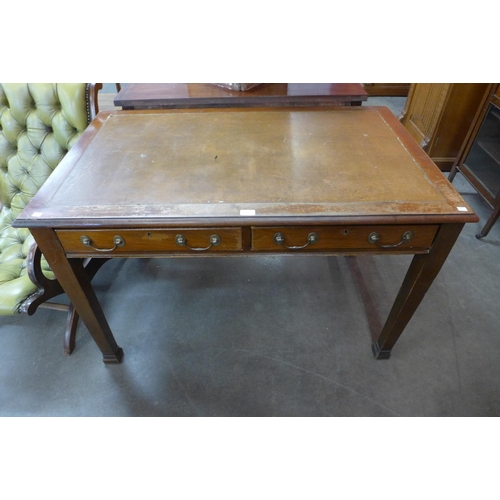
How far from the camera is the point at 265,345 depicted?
174cm

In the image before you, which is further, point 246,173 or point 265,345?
point 265,345

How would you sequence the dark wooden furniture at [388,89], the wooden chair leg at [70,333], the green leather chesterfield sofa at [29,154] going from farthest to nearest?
the dark wooden furniture at [388,89], the wooden chair leg at [70,333], the green leather chesterfield sofa at [29,154]

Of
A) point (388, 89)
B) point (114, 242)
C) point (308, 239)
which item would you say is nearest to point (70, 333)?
point (114, 242)

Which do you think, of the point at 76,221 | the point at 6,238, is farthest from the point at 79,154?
the point at 6,238

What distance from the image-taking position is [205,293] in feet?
6.56

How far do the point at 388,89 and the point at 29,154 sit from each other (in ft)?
13.4

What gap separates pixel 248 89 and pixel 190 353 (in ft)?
4.65

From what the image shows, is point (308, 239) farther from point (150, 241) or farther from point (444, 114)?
→ point (444, 114)

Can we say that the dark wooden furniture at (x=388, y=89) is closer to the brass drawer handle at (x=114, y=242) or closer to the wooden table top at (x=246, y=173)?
the wooden table top at (x=246, y=173)

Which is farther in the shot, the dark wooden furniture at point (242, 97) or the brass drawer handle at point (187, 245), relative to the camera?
the dark wooden furniture at point (242, 97)

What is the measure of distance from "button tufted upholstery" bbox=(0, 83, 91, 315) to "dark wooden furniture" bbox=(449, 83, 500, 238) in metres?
2.42

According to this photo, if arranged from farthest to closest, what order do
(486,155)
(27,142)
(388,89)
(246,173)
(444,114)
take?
(388,89), (444,114), (486,155), (27,142), (246,173)

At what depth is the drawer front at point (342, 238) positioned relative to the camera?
44.7 inches

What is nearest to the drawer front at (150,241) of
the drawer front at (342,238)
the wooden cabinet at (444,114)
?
the drawer front at (342,238)
